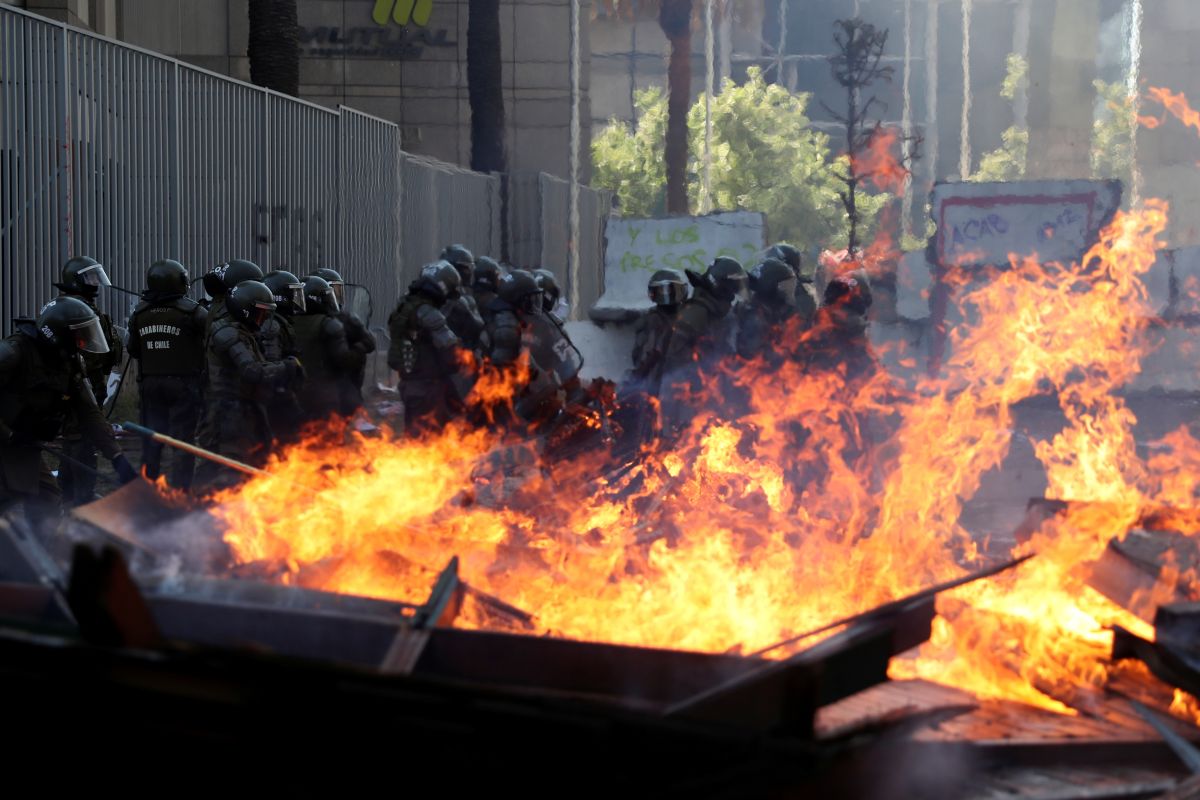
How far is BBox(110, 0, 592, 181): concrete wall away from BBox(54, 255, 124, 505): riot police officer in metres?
25.3

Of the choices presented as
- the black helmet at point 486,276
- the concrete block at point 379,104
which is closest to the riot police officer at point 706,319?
the black helmet at point 486,276

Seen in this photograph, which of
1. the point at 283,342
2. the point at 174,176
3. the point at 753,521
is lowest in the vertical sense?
the point at 753,521

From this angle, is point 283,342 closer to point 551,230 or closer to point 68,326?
point 68,326

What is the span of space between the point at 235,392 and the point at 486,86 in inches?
652

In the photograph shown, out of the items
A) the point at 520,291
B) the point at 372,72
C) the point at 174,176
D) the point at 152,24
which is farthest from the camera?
the point at 372,72

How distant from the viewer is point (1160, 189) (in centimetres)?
5338

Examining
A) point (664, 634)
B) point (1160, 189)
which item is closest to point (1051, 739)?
point (664, 634)

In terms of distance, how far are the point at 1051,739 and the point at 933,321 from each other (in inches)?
446

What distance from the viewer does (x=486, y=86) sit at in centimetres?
2441

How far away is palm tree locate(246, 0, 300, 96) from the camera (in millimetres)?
17922

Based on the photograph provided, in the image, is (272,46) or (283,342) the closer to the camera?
(283,342)

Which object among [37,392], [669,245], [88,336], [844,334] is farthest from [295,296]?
[669,245]

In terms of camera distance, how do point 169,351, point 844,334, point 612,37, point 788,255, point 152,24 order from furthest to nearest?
point 612,37 < point 152,24 < point 788,255 < point 844,334 < point 169,351

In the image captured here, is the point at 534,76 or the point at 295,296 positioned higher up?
the point at 534,76
